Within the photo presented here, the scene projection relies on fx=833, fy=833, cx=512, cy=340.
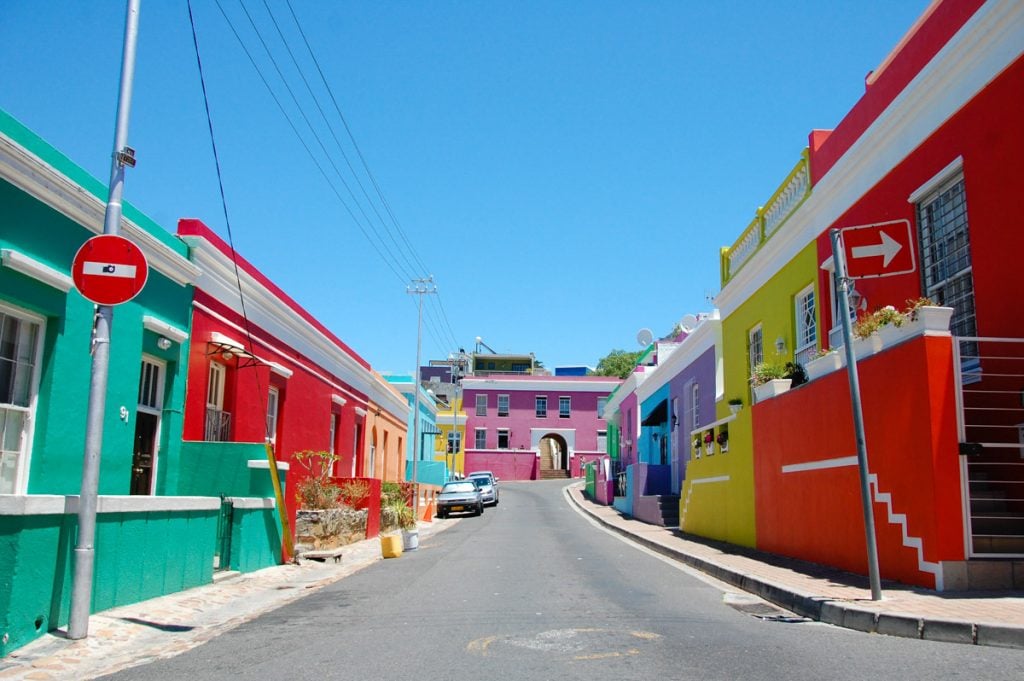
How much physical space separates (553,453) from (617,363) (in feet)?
53.1

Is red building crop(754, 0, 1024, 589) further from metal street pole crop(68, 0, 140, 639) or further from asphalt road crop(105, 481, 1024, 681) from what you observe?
metal street pole crop(68, 0, 140, 639)

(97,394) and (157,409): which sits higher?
(157,409)

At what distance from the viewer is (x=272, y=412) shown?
1800 centimetres

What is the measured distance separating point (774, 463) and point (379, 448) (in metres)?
17.8

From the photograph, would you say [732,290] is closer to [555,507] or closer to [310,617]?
[310,617]

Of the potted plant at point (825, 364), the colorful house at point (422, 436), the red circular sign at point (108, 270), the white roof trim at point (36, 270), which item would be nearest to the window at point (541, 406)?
the colorful house at point (422, 436)

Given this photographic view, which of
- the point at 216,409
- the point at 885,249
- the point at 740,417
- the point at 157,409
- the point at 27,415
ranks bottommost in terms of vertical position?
the point at 27,415

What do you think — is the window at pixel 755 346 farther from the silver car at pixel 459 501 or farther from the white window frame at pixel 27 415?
the silver car at pixel 459 501

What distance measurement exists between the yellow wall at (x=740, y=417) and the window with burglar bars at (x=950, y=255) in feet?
10.9

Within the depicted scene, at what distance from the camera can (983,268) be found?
995 centimetres

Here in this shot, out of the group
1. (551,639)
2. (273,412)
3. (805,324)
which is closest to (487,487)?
(273,412)

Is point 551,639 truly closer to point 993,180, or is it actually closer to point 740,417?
point 993,180

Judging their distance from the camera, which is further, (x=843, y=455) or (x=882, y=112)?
(x=882, y=112)

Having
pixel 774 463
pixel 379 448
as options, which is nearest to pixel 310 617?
pixel 774 463
